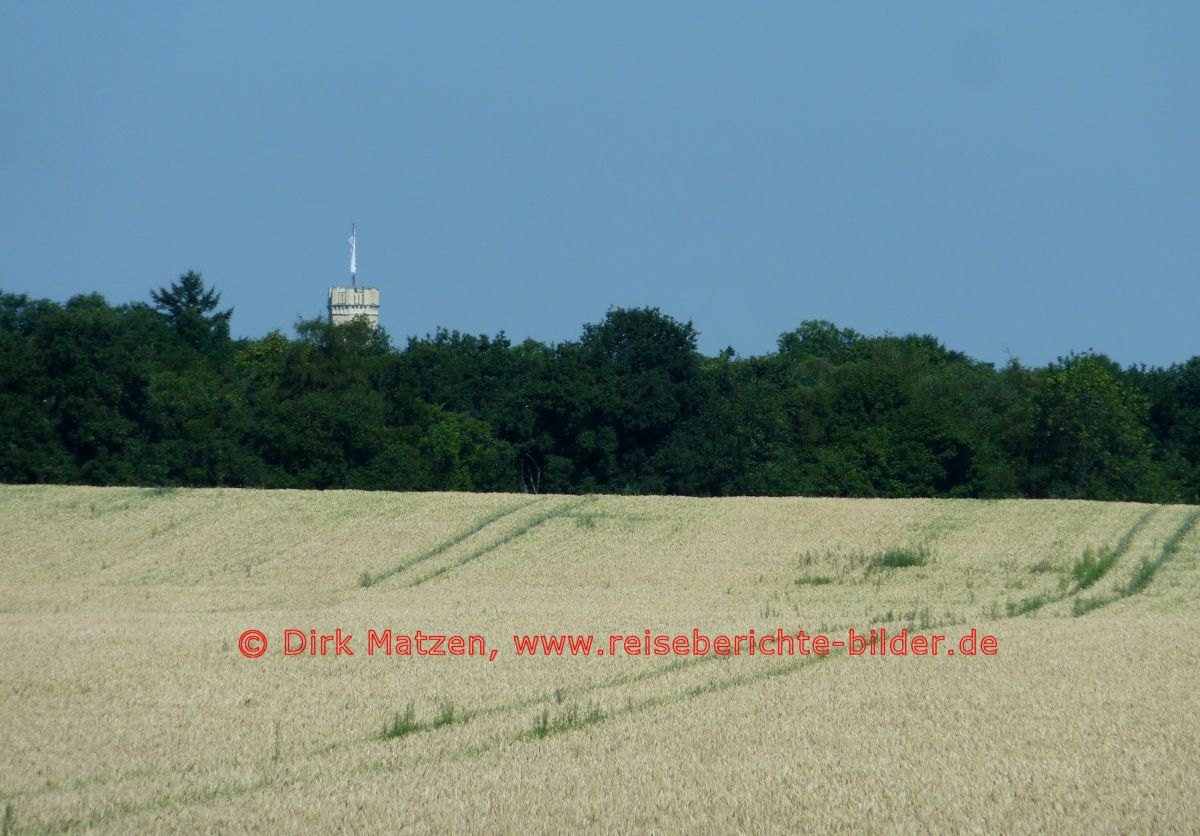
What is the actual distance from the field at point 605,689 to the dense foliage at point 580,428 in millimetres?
21894

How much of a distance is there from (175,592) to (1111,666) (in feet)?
62.1

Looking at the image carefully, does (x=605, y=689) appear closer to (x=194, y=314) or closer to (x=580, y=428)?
(x=580, y=428)

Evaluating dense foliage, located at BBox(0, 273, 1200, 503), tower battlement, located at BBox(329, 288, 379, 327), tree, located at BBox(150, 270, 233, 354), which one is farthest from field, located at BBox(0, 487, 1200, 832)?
tower battlement, located at BBox(329, 288, 379, 327)

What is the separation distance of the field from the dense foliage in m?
21.9

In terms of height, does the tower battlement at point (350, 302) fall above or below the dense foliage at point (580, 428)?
above

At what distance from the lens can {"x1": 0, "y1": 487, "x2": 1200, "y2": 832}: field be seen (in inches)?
395

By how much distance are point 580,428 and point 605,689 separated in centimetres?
4865

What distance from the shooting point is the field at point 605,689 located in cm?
1004

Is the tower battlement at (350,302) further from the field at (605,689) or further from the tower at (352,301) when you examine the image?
the field at (605,689)

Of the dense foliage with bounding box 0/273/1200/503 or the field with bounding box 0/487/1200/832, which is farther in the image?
the dense foliage with bounding box 0/273/1200/503

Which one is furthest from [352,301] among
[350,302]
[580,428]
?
[580,428]

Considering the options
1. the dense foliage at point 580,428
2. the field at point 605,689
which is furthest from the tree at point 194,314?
the field at point 605,689

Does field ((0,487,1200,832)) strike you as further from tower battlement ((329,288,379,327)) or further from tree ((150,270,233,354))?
tower battlement ((329,288,379,327))

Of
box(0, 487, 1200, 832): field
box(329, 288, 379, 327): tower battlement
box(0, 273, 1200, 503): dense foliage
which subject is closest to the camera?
box(0, 487, 1200, 832): field
